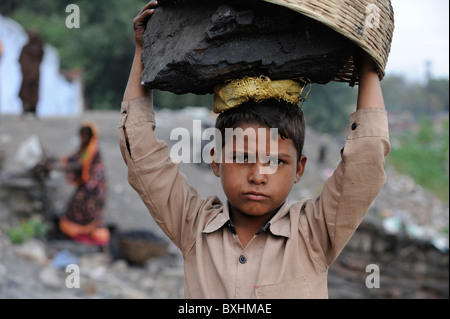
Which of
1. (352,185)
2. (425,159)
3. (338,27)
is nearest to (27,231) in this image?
(352,185)

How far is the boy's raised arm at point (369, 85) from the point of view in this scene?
1.64 meters

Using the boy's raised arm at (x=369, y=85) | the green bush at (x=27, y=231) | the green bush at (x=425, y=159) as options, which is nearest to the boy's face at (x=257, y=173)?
the boy's raised arm at (x=369, y=85)

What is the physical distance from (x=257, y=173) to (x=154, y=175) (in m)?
0.42

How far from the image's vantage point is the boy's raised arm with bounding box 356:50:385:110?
164 centimetres

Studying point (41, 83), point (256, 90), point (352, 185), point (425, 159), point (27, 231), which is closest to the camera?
point (352, 185)

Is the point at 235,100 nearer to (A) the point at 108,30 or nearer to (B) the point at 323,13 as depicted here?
(B) the point at 323,13

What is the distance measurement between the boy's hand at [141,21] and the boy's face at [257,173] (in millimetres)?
592

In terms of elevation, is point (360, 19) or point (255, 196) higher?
point (360, 19)

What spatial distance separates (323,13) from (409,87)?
39416 millimetres

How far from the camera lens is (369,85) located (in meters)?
1.65

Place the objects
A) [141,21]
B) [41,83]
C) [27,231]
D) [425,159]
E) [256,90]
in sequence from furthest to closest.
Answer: [41,83]
[425,159]
[27,231]
[141,21]
[256,90]

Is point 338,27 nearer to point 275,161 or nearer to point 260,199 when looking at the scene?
point 275,161

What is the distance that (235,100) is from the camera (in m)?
1.76

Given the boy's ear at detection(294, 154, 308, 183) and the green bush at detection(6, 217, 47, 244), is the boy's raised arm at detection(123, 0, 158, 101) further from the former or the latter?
the green bush at detection(6, 217, 47, 244)
